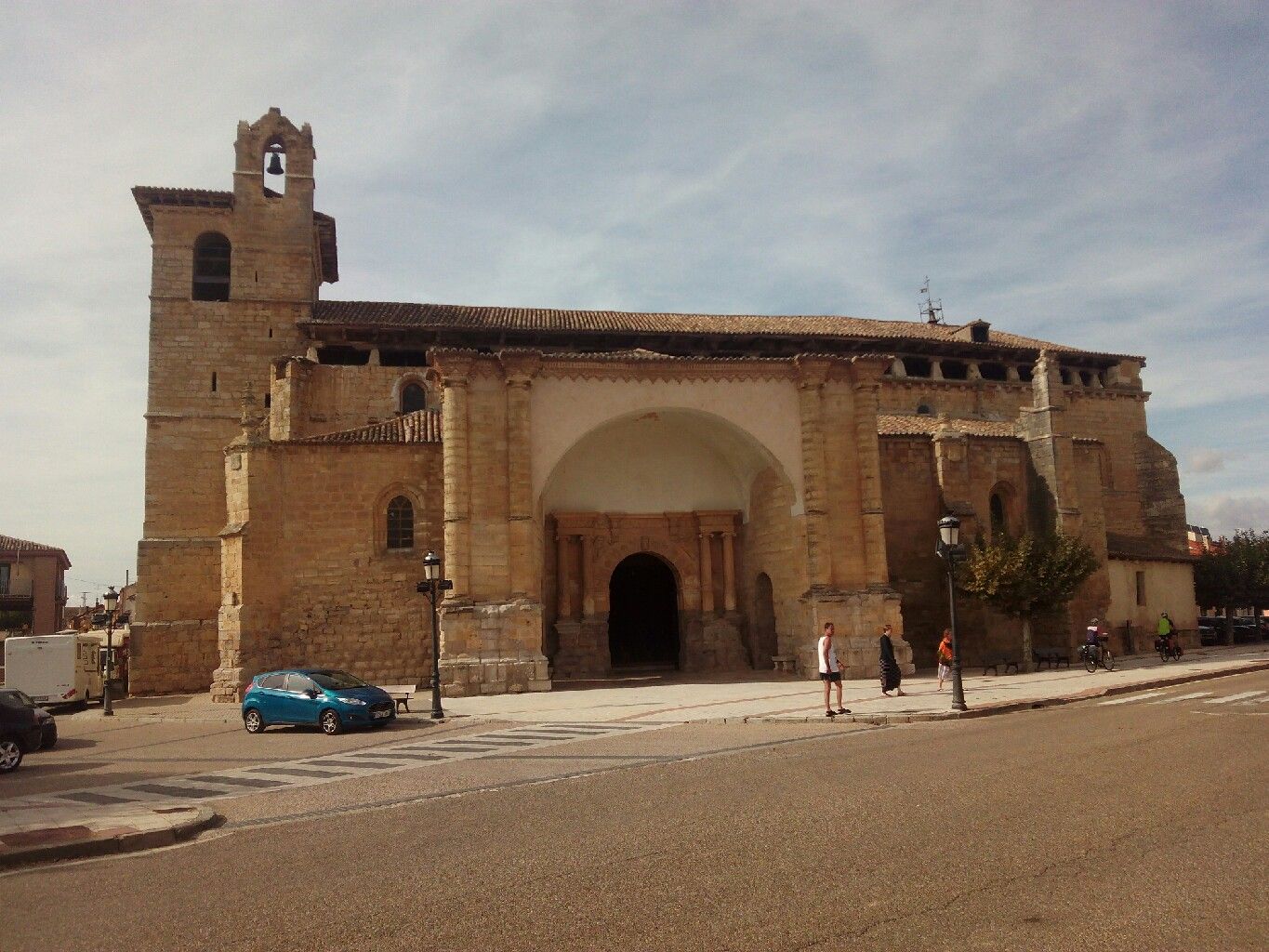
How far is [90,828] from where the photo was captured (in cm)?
854

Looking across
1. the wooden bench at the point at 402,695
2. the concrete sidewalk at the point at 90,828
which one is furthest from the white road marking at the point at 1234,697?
the concrete sidewalk at the point at 90,828

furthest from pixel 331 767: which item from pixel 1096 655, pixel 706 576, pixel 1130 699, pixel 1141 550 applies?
pixel 1141 550

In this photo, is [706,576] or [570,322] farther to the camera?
[570,322]

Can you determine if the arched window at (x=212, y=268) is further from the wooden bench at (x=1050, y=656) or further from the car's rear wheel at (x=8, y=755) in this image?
→ the wooden bench at (x=1050, y=656)

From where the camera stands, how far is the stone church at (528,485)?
77.8 feet

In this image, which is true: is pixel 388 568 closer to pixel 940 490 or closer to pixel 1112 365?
pixel 940 490

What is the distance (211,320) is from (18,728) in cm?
2250

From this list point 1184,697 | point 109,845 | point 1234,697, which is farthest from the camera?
point 1184,697

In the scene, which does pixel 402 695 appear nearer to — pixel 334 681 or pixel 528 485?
pixel 334 681

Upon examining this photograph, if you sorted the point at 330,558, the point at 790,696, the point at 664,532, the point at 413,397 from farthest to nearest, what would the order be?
the point at 413,397
the point at 664,532
the point at 330,558
the point at 790,696

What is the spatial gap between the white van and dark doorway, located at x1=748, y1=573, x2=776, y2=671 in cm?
1904

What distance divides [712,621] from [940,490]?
8073 millimetres

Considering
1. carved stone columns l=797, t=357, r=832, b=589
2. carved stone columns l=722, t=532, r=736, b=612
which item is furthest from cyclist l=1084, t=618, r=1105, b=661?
carved stone columns l=722, t=532, r=736, b=612

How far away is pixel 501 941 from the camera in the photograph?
502cm
